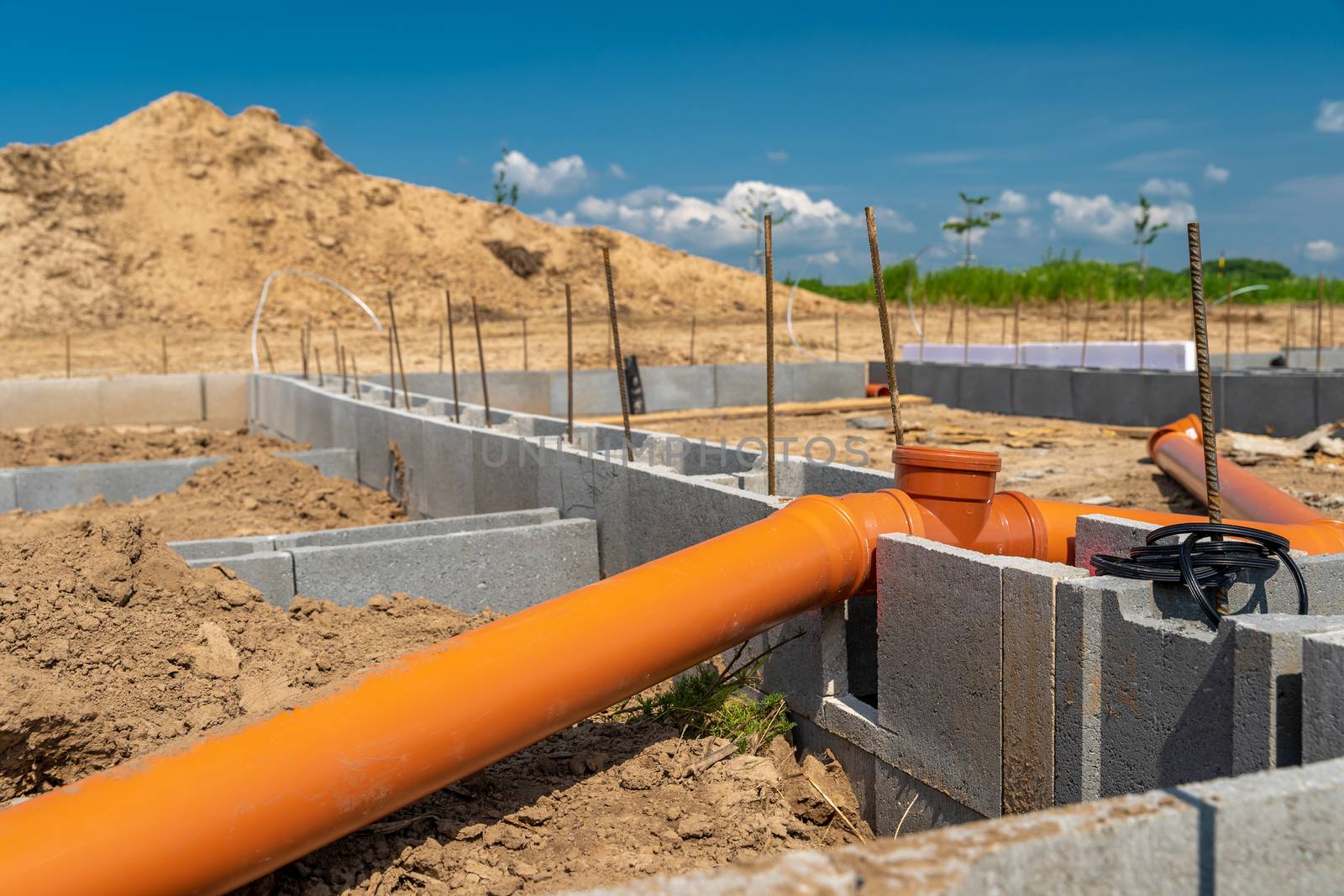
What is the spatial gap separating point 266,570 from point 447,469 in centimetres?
313

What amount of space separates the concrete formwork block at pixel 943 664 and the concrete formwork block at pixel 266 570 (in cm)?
329

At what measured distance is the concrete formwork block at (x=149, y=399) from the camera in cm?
1769

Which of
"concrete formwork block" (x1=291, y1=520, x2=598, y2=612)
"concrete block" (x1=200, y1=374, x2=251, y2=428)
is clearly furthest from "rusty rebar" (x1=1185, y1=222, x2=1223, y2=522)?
"concrete block" (x1=200, y1=374, x2=251, y2=428)

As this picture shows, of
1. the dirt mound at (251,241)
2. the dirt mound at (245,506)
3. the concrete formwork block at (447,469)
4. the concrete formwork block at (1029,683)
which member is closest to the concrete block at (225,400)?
the dirt mound at (245,506)

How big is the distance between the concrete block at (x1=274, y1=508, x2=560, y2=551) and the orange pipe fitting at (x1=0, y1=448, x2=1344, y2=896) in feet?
9.88

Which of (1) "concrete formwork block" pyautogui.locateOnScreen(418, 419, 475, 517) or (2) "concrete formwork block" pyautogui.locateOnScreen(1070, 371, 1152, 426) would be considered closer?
(1) "concrete formwork block" pyautogui.locateOnScreen(418, 419, 475, 517)

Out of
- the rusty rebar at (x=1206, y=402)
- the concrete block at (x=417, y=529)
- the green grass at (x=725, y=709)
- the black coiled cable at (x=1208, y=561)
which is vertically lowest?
the green grass at (x=725, y=709)

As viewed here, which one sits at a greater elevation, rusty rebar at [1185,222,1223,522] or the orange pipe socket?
rusty rebar at [1185,222,1223,522]

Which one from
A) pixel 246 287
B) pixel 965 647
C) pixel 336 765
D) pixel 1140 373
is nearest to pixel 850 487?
pixel 965 647

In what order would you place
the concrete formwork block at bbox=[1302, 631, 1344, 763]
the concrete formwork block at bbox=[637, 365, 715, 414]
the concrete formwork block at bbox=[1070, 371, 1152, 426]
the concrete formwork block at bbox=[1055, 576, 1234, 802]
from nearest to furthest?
the concrete formwork block at bbox=[1302, 631, 1344, 763] → the concrete formwork block at bbox=[1055, 576, 1234, 802] → the concrete formwork block at bbox=[1070, 371, 1152, 426] → the concrete formwork block at bbox=[637, 365, 715, 414]

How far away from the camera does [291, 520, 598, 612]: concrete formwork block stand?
5867 mm

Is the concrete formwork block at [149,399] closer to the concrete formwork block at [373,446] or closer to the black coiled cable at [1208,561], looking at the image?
the concrete formwork block at [373,446]

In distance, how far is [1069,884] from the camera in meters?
1.80

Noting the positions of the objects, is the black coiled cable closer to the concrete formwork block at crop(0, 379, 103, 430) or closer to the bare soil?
the bare soil
